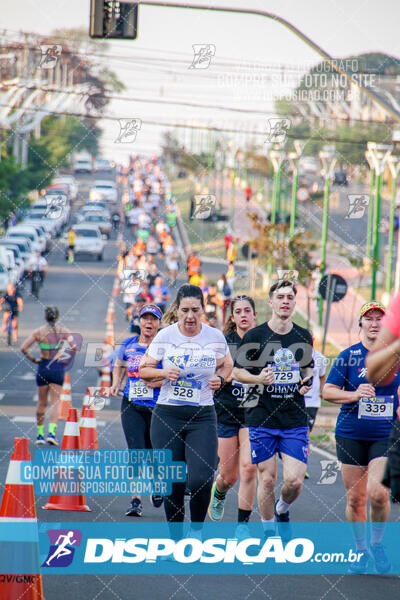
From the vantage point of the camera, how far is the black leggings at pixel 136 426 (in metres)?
9.67

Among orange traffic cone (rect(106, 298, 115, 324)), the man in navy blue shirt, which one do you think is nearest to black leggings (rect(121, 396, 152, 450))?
the man in navy blue shirt

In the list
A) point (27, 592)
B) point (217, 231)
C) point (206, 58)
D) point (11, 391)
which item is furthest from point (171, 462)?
point (217, 231)

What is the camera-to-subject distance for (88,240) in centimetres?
4897

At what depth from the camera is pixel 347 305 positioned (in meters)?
40.7

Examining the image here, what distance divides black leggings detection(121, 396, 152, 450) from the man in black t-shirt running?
1.64 m

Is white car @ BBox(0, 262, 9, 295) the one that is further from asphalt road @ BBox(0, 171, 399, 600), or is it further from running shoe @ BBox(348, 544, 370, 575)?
running shoe @ BBox(348, 544, 370, 575)

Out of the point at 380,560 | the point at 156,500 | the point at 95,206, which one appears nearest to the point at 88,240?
the point at 95,206

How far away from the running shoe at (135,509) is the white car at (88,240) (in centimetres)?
3927

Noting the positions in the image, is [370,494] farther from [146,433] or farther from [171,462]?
[146,433]

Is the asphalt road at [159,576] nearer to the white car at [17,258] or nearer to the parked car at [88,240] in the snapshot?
the white car at [17,258]

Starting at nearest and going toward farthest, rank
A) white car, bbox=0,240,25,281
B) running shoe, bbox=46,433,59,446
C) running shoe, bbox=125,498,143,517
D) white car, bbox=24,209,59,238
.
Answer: running shoe, bbox=125,498,143,517 → running shoe, bbox=46,433,59,446 → white car, bbox=0,240,25,281 → white car, bbox=24,209,59,238

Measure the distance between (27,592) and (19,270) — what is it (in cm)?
3416

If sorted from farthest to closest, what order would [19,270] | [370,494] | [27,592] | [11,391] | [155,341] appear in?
1. [19,270]
2. [11,391]
3. [155,341]
4. [370,494]
5. [27,592]

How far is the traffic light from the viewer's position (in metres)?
12.5
